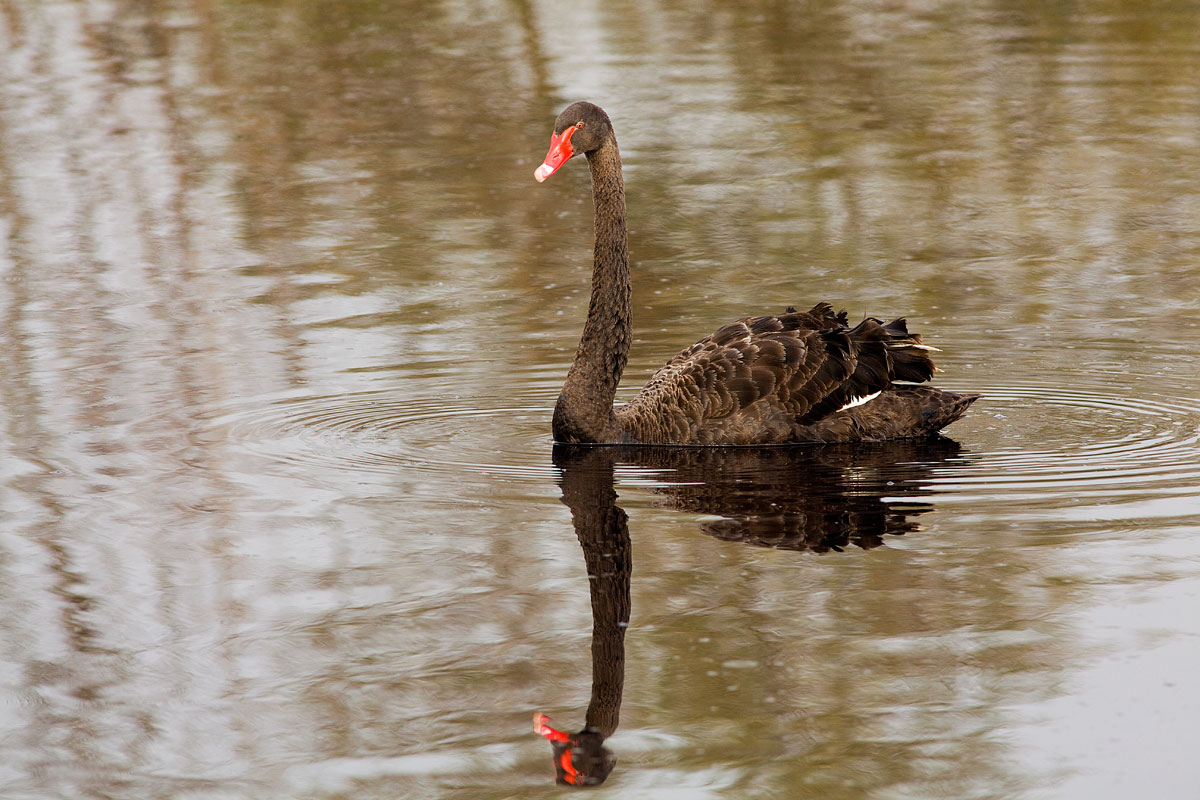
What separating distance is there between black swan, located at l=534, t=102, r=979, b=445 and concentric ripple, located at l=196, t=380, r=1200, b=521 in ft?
0.92

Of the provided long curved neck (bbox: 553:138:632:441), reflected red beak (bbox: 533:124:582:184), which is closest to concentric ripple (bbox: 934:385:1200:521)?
long curved neck (bbox: 553:138:632:441)

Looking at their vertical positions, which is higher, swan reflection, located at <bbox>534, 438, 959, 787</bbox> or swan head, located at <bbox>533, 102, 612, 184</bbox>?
swan head, located at <bbox>533, 102, 612, 184</bbox>

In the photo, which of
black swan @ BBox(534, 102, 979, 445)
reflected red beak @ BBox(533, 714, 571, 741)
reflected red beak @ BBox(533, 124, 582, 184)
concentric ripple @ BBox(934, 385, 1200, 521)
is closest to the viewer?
reflected red beak @ BBox(533, 714, 571, 741)

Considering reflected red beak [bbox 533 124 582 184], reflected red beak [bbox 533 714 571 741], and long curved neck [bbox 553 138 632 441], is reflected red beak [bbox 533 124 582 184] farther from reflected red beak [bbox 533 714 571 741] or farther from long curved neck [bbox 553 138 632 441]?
reflected red beak [bbox 533 714 571 741]

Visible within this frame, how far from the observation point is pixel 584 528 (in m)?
6.39

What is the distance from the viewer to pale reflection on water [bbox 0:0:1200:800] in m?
4.51

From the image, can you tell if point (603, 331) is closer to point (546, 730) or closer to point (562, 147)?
point (562, 147)

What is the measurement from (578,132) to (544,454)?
1.52 m

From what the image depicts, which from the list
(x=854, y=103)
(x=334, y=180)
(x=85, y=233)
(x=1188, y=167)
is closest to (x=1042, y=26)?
(x=854, y=103)

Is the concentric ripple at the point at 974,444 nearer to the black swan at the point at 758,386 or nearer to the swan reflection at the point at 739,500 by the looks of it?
the swan reflection at the point at 739,500

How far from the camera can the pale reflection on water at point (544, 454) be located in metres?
4.51

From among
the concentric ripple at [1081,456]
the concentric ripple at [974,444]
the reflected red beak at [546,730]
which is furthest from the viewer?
the concentric ripple at [974,444]

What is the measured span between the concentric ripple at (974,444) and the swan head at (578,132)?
1319 millimetres

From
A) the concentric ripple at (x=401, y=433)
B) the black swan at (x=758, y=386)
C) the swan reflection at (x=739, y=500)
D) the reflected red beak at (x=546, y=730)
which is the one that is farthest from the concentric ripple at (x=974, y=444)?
the reflected red beak at (x=546, y=730)
